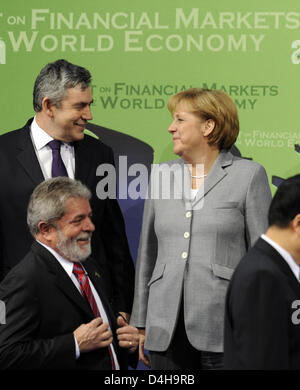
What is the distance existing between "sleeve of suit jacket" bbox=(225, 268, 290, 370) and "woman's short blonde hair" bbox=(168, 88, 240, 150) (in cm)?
140

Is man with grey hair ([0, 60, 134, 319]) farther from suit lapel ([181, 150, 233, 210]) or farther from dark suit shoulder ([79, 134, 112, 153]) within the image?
suit lapel ([181, 150, 233, 210])

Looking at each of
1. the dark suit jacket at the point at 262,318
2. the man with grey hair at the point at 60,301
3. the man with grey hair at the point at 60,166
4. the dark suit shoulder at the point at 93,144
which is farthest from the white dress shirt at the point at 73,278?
the dark suit jacket at the point at 262,318

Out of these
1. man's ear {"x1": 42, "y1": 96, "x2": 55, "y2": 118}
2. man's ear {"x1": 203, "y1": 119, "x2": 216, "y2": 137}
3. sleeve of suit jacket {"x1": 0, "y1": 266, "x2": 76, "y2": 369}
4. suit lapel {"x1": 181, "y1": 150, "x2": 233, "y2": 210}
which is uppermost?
man's ear {"x1": 42, "y1": 96, "x2": 55, "y2": 118}

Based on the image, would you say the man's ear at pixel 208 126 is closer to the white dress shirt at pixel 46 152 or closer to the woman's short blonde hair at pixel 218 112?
the woman's short blonde hair at pixel 218 112

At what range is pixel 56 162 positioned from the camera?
14.4ft

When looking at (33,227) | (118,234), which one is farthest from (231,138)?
(33,227)

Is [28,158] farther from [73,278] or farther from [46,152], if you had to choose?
[73,278]

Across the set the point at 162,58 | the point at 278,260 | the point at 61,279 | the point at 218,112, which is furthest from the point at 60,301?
the point at 162,58

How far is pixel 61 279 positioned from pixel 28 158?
34.1 inches

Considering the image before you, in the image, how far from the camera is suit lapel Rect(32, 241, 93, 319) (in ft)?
12.2

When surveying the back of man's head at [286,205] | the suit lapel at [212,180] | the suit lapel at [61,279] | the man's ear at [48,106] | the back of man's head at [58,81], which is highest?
the back of man's head at [58,81]

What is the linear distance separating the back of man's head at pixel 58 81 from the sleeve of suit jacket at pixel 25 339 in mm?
1148

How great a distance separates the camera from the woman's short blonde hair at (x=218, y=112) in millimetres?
4207

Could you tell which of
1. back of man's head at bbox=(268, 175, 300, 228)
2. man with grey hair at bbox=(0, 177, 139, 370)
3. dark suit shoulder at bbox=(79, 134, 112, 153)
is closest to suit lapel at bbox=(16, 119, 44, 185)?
dark suit shoulder at bbox=(79, 134, 112, 153)
